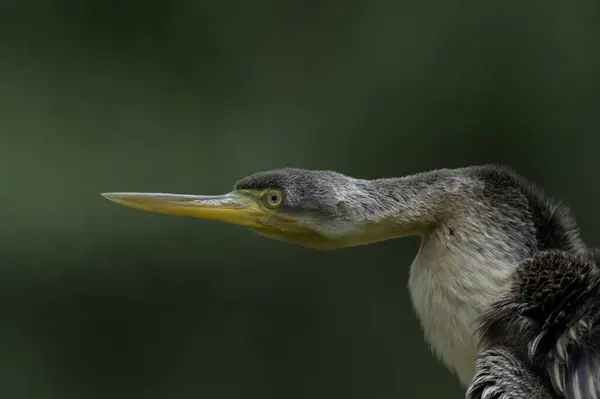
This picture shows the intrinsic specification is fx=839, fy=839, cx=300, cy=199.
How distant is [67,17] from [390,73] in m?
1.77

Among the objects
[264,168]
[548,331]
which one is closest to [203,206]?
[548,331]

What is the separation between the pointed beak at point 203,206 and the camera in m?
2.15

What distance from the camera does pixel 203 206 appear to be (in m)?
2.16

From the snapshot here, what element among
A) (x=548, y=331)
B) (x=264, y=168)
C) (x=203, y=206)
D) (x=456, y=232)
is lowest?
(x=548, y=331)

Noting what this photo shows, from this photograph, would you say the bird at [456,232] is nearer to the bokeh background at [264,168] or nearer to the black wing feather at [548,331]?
the black wing feather at [548,331]

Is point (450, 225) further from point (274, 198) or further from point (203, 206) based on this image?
point (203, 206)

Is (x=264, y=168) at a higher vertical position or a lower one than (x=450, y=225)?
higher

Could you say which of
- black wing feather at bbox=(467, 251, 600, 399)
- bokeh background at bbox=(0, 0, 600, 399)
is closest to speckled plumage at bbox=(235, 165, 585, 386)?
black wing feather at bbox=(467, 251, 600, 399)

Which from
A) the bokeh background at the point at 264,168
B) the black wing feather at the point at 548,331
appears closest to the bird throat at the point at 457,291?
the black wing feather at the point at 548,331

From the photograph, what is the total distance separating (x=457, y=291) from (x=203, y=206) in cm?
68

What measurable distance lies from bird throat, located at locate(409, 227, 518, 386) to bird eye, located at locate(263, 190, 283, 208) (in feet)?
1.31

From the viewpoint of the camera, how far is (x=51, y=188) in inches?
165

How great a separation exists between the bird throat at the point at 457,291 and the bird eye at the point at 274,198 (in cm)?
40

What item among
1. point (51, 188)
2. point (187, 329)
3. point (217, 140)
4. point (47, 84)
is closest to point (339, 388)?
point (187, 329)
